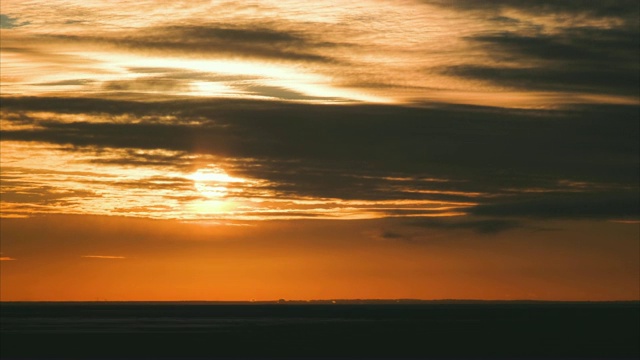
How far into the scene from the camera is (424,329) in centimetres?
8112

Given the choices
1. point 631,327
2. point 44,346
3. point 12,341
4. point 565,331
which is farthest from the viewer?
point 631,327

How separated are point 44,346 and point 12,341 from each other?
5.32 meters

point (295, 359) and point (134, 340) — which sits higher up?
point (295, 359)

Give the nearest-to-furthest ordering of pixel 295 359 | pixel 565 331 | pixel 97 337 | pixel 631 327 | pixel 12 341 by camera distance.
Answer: pixel 295 359, pixel 12 341, pixel 97 337, pixel 565 331, pixel 631 327

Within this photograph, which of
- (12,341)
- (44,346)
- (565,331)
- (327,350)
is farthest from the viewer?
(565,331)

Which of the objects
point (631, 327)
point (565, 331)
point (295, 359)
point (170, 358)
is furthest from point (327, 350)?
point (631, 327)

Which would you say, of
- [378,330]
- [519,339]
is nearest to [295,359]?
[519,339]

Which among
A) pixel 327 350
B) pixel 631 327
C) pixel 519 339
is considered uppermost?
pixel 327 350

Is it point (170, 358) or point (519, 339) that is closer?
point (170, 358)

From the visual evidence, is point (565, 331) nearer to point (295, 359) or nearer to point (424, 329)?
point (424, 329)

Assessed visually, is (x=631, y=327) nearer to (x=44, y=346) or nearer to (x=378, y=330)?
(x=378, y=330)

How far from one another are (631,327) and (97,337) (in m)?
40.2

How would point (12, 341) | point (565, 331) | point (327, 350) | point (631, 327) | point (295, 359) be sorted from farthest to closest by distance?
1. point (631, 327)
2. point (565, 331)
3. point (12, 341)
4. point (327, 350)
5. point (295, 359)

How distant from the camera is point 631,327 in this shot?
80812 mm
